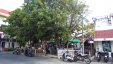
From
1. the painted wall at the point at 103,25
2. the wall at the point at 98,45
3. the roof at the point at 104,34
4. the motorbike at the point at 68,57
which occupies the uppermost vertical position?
the painted wall at the point at 103,25

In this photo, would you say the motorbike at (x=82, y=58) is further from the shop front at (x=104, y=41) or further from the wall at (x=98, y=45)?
the wall at (x=98, y=45)

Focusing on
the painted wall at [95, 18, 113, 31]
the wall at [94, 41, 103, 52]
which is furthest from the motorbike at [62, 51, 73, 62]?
the painted wall at [95, 18, 113, 31]

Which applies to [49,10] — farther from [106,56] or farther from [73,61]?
[106,56]

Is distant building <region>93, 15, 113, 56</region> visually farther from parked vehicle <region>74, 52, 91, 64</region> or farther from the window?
parked vehicle <region>74, 52, 91, 64</region>

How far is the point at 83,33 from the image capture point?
25.2m

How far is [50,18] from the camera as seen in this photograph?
21.0 metres

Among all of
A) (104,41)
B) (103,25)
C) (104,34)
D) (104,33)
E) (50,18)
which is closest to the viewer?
(50,18)

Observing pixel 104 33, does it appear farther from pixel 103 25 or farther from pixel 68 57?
pixel 68 57

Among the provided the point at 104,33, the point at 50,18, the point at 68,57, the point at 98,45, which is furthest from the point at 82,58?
the point at 50,18

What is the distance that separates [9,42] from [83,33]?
924 inches

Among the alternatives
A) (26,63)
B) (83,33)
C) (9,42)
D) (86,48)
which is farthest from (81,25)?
(9,42)

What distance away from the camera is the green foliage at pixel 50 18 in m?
21.4

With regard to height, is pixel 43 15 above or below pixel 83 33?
above

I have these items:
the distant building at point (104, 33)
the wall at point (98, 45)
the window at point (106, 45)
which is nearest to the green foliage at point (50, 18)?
the distant building at point (104, 33)
